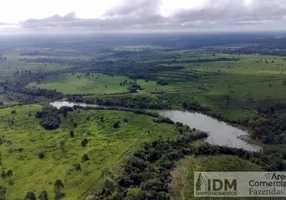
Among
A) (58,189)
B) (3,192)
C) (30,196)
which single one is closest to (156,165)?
(58,189)

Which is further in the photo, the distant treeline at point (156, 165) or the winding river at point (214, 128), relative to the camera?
the winding river at point (214, 128)

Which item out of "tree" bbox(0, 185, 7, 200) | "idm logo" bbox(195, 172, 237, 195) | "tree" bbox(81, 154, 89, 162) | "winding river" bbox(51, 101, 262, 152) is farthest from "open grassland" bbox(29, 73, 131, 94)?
"idm logo" bbox(195, 172, 237, 195)

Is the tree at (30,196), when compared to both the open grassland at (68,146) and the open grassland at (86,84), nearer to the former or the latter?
the open grassland at (68,146)

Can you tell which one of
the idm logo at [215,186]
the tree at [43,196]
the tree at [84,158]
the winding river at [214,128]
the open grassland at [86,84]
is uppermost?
the open grassland at [86,84]

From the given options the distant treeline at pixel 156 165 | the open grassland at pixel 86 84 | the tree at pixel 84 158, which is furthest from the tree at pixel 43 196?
the open grassland at pixel 86 84

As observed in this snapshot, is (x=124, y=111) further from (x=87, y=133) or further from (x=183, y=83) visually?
(x=183, y=83)

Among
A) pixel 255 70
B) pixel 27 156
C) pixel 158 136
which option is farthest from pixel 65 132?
pixel 255 70

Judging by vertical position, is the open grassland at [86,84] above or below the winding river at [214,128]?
above
